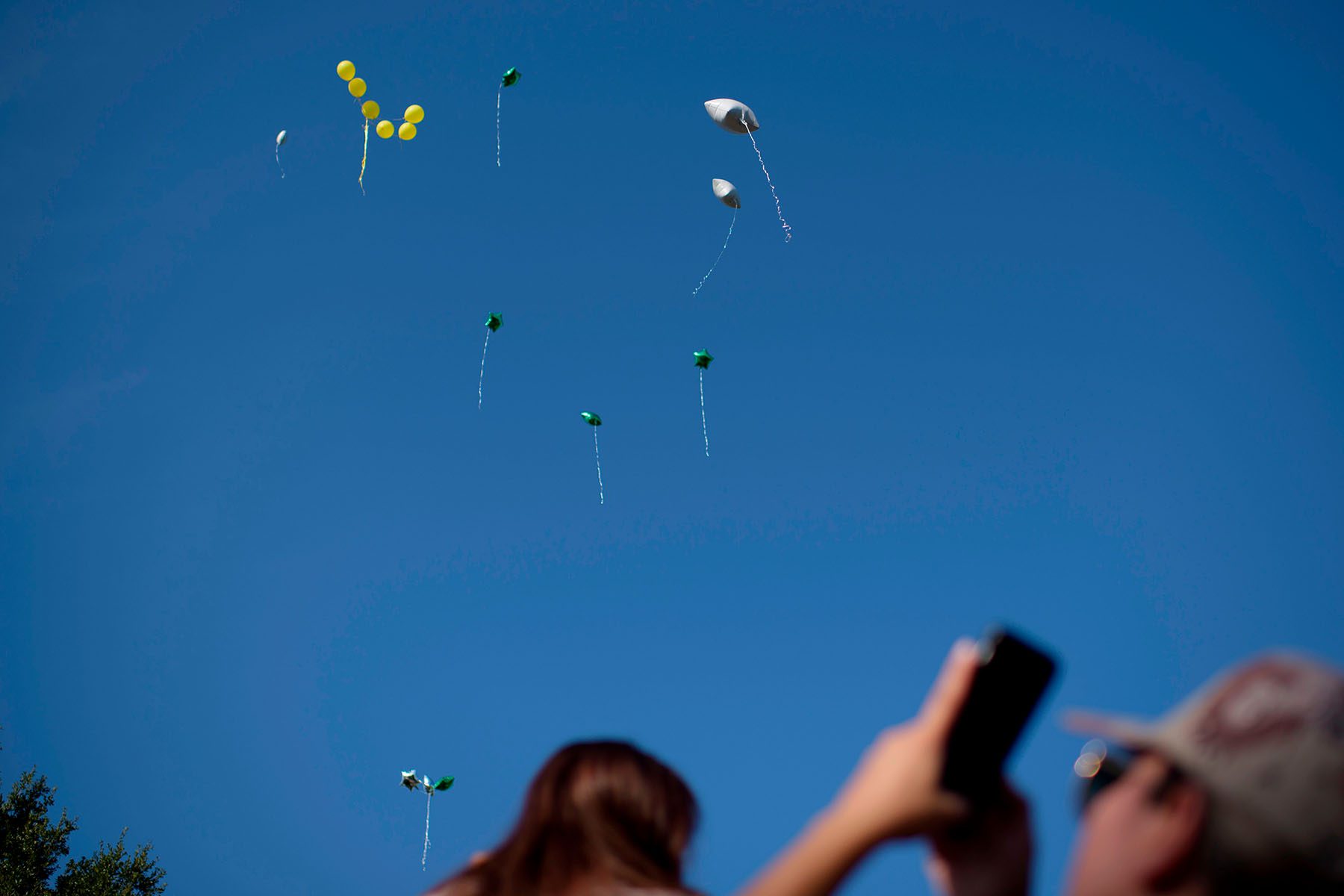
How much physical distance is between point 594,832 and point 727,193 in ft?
37.8

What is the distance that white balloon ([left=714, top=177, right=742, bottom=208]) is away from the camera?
474 inches

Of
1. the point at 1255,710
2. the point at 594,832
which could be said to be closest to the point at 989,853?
the point at 1255,710

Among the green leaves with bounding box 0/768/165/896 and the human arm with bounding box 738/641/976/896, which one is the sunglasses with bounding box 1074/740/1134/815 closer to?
the human arm with bounding box 738/641/976/896

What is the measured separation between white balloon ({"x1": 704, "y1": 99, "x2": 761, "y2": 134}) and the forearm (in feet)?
36.7

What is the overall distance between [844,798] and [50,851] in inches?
819

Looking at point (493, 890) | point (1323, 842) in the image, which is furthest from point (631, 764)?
point (1323, 842)

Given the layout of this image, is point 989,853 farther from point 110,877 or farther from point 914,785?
point 110,877

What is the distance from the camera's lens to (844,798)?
39.4 inches

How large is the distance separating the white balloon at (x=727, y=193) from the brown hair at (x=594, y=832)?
11.1 metres

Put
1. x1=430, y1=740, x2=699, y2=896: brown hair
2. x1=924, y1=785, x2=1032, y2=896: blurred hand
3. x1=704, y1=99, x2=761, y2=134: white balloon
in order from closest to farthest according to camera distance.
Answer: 1. x1=924, y1=785, x2=1032, y2=896: blurred hand
2. x1=430, y1=740, x2=699, y2=896: brown hair
3. x1=704, y1=99, x2=761, y2=134: white balloon

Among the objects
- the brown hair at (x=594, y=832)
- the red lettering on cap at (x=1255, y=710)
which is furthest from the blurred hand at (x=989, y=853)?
the brown hair at (x=594, y=832)

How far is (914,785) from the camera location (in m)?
0.95

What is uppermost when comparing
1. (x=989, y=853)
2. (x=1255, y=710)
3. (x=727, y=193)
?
(x=727, y=193)

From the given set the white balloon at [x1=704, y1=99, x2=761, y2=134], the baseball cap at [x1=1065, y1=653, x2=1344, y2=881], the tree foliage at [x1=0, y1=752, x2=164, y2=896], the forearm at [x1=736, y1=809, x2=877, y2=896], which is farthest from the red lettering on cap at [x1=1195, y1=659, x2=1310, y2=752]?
the tree foliage at [x1=0, y1=752, x2=164, y2=896]
